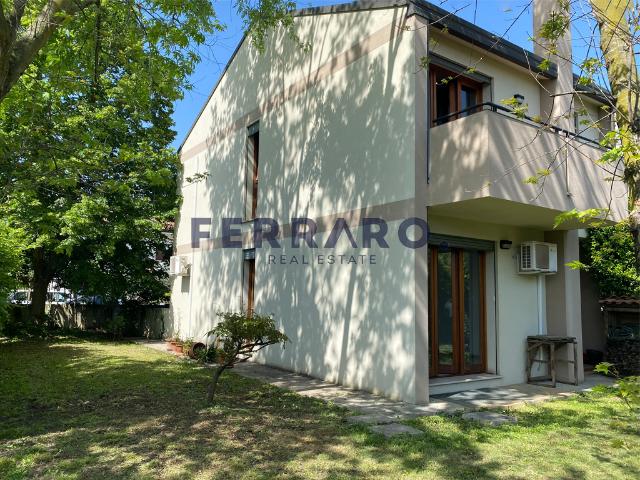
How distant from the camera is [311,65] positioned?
1023cm

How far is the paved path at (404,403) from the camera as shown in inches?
271

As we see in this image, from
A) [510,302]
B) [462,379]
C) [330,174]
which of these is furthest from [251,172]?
[462,379]

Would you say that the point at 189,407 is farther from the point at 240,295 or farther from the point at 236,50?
the point at 236,50

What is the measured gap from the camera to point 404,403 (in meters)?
7.24

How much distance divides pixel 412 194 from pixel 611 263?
19.4 feet

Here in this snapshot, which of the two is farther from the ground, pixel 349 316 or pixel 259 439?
pixel 349 316

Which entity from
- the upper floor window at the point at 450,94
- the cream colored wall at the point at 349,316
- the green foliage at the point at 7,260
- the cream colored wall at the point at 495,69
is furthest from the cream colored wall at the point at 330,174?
the green foliage at the point at 7,260

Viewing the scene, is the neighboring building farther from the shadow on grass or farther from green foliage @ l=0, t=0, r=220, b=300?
green foliage @ l=0, t=0, r=220, b=300

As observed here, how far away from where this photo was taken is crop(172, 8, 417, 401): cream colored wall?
7832 mm

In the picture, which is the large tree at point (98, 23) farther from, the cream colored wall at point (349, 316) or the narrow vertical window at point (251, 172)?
the cream colored wall at point (349, 316)

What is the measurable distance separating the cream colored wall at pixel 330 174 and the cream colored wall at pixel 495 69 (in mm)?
860

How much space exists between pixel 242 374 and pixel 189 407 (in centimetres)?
295

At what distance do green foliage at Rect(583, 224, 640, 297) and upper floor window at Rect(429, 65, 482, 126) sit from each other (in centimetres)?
400

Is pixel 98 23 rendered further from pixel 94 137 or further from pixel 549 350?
pixel 549 350
